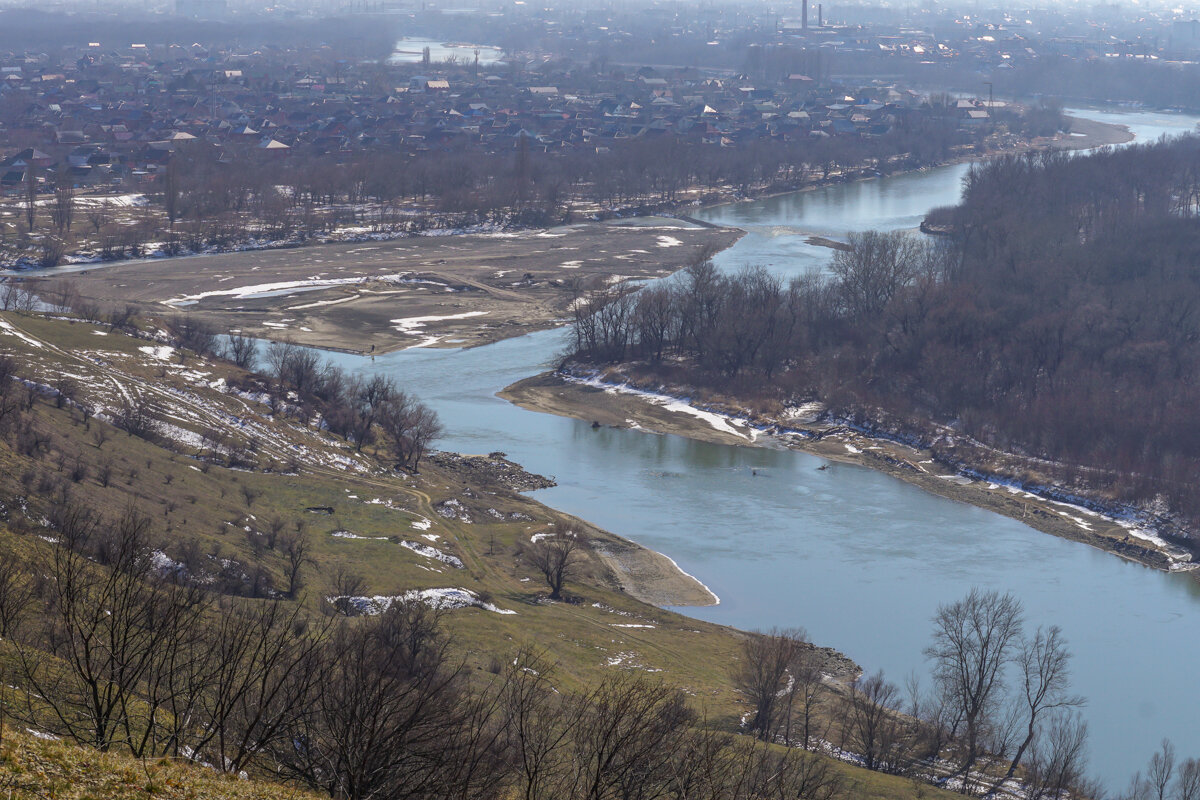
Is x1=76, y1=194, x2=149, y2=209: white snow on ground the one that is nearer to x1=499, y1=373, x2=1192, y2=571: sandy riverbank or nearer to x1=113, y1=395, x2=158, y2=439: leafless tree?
x1=499, y1=373, x2=1192, y2=571: sandy riverbank

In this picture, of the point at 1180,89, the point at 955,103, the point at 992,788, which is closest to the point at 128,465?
the point at 992,788

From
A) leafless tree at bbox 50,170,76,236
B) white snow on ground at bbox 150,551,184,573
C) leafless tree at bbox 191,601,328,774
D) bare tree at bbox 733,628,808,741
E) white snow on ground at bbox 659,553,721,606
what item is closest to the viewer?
leafless tree at bbox 191,601,328,774

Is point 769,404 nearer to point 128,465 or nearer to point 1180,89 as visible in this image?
point 128,465

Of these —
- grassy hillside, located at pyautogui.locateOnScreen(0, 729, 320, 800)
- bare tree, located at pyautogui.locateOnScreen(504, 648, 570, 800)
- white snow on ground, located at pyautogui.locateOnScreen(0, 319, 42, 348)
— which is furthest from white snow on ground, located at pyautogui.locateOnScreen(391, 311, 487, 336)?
grassy hillside, located at pyautogui.locateOnScreen(0, 729, 320, 800)

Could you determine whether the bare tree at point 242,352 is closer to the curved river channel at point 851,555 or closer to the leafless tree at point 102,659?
the curved river channel at point 851,555

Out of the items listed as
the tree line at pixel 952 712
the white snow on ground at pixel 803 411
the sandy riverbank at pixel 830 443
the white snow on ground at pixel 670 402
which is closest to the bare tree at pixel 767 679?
the tree line at pixel 952 712

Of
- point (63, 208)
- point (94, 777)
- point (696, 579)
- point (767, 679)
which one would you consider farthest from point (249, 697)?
point (63, 208)
